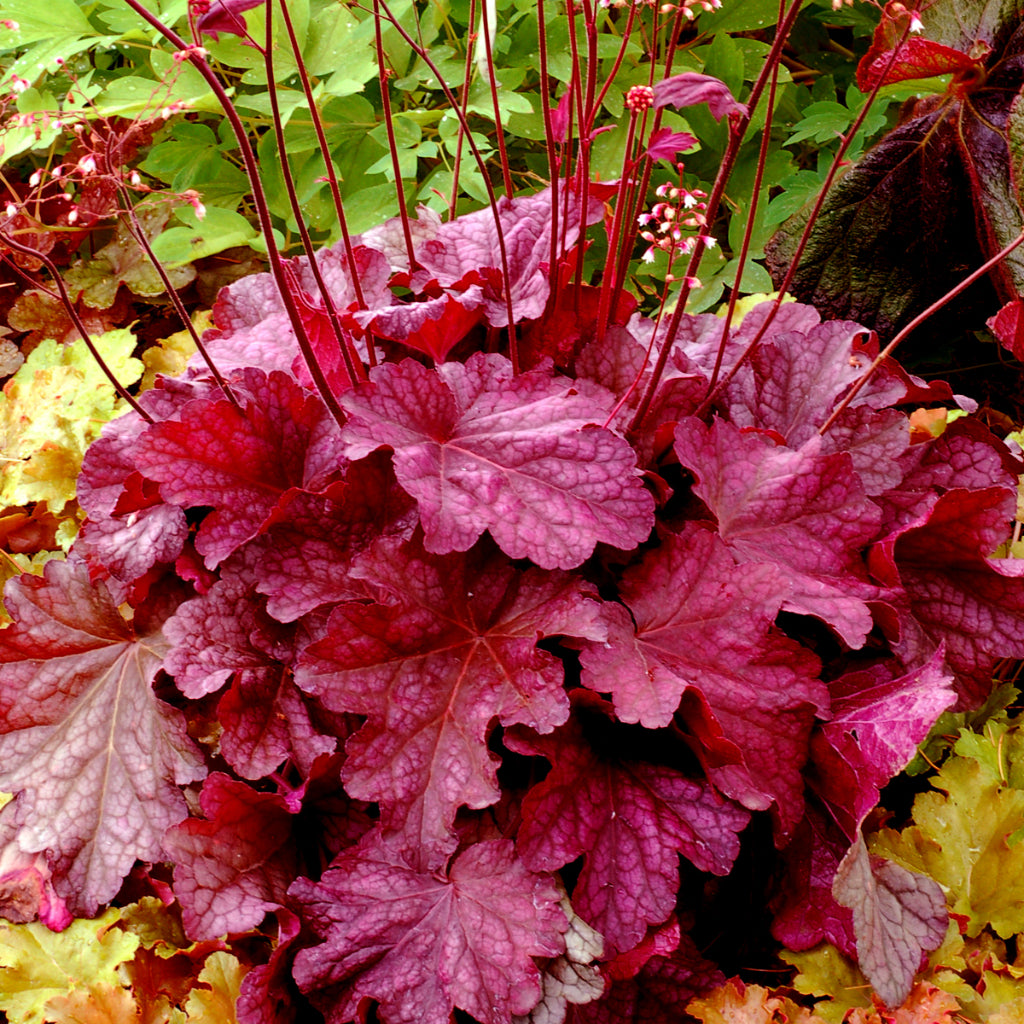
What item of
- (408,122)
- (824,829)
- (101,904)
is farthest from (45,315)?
(824,829)

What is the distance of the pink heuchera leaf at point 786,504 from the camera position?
110 centimetres

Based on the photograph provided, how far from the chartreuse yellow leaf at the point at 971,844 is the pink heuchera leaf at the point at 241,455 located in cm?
83

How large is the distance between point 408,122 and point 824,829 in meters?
1.44

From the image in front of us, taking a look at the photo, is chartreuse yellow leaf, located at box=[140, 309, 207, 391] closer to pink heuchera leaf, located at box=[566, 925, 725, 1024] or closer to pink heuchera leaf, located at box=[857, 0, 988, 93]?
pink heuchera leaf, located at box=[857, 0, 988, 93]

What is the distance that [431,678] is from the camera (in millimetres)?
1033

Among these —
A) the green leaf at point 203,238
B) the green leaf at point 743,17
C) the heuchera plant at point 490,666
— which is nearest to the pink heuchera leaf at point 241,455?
the heuchera plant at point 490,666

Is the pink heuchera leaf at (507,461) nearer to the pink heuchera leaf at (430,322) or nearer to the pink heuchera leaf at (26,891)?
the pink heuchera leaf at (430,322)

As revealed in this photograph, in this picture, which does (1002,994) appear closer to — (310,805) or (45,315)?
(310,805)

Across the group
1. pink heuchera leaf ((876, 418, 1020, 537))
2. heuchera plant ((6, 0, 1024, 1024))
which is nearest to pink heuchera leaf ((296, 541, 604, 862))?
heuchera plant ((6, 0, 1024, 1024))

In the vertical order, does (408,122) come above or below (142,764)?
above

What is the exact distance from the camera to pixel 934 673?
3.31ft

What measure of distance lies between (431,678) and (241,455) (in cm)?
35

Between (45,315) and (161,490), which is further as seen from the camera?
(45,315)

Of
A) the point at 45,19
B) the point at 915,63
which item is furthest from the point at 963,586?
the point at 45,19
